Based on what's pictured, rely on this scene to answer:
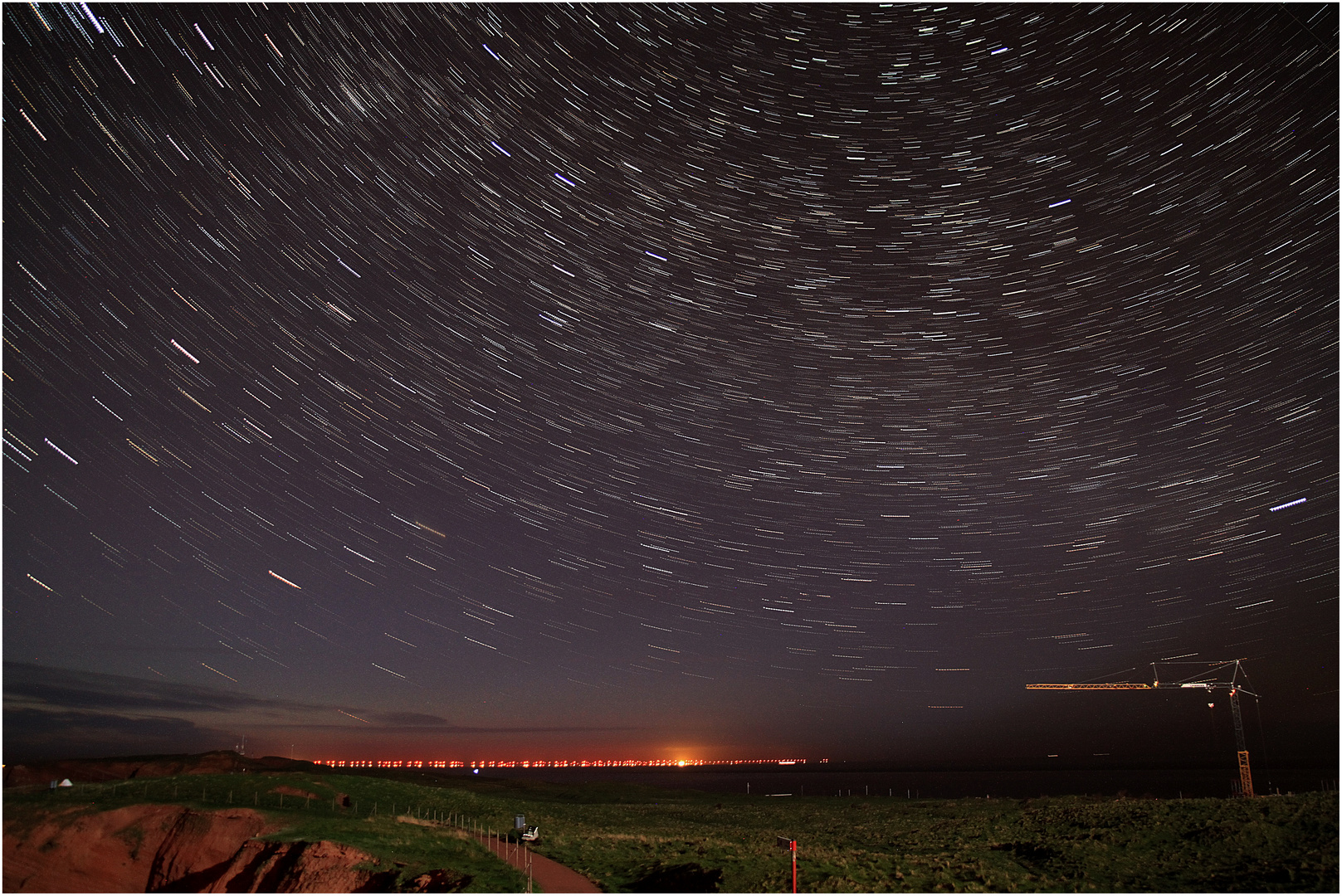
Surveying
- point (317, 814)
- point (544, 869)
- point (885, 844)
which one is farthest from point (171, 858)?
point (885, 844)

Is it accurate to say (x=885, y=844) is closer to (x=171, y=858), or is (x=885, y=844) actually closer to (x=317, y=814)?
(x=317, y=814)

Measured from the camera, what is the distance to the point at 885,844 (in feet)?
122

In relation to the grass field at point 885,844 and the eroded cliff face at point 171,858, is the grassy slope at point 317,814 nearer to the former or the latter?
the grass field at point 885,844

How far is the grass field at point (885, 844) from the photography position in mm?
25875

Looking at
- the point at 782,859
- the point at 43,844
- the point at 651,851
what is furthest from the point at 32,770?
the point at 782,859

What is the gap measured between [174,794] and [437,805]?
45.7 feet

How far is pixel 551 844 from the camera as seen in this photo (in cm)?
3478

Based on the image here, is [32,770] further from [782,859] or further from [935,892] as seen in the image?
[935,892]

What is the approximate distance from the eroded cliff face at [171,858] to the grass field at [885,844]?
128 centimetres

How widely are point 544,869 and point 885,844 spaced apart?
17603 mm

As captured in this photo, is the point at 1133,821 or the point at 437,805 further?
the point at 437,805

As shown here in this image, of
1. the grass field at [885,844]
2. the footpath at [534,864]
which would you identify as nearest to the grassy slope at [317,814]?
the grass field at [885,844]

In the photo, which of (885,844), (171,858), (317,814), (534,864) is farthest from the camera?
(885,844)

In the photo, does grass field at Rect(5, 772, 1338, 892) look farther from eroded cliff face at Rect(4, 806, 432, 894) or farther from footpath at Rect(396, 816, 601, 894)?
eroded cliff face at Rect(4, 806, 432, 894)
